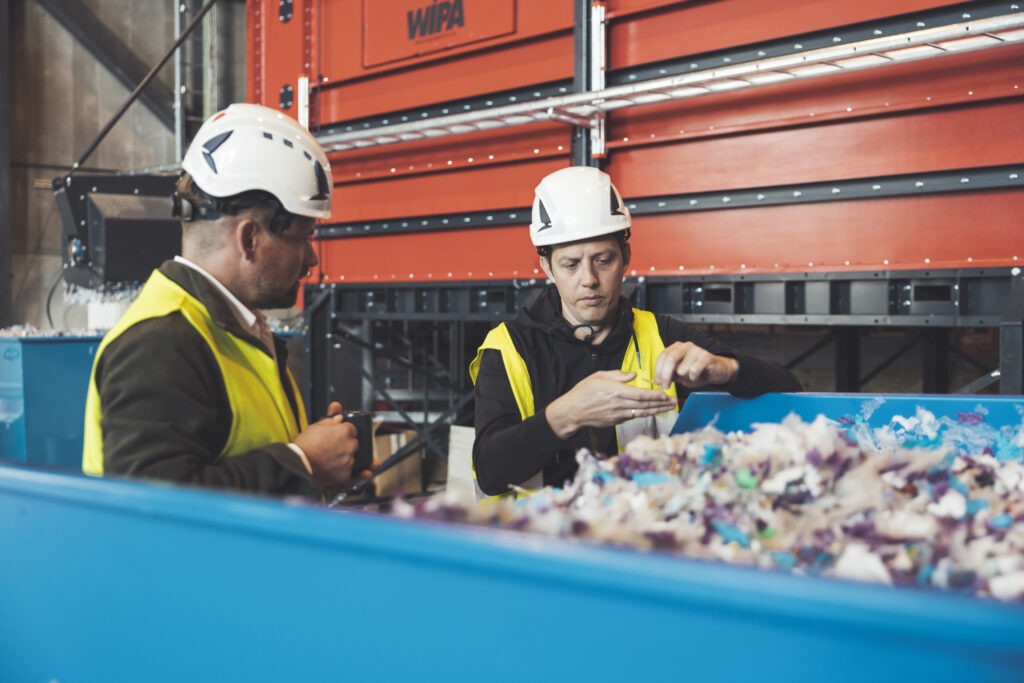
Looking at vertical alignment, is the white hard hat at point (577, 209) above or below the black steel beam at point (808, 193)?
below

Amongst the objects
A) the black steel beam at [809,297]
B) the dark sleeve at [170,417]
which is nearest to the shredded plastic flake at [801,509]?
the dark sleeve at [170,417]

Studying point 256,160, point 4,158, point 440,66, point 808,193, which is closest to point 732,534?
point 256,160

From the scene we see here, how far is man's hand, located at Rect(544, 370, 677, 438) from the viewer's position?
1984mm

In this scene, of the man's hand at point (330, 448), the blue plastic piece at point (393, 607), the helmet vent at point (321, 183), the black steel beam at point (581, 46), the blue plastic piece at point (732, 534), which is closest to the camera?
the blue plastic piece at point (393, 607)

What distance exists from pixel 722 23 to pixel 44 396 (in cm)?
444

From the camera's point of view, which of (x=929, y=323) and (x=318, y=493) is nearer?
(x=318, y=493)

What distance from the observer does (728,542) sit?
1.07 metres

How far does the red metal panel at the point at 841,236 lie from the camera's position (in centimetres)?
318

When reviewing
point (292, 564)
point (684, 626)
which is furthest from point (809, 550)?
point (292, 564)

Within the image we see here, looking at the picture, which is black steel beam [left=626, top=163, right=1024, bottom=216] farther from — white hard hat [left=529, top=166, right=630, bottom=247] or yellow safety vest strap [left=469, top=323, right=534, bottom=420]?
yellow safety vest strap [left=469, top=323, right=534, bottom=420]

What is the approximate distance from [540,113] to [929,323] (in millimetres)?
2025

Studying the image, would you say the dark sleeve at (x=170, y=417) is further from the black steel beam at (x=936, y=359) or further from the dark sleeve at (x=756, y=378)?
the black steel beam at (x=936, y=359)

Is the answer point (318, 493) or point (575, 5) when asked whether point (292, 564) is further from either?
point (575, 5)

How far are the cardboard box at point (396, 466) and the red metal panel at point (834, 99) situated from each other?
2.60 m
